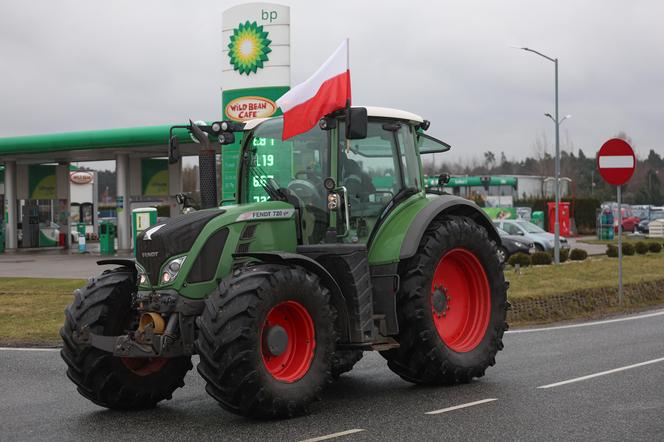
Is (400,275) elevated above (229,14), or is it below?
below

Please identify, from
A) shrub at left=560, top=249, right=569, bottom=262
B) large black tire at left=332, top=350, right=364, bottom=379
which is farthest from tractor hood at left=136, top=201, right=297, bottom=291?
shrub at left=560, top=249, right=569, bottom=262

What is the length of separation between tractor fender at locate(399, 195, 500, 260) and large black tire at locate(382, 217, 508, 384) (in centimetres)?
15

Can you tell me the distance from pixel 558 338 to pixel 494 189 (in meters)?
56.2

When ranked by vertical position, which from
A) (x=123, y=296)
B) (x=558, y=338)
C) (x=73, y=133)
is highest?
(x=73, y=133)

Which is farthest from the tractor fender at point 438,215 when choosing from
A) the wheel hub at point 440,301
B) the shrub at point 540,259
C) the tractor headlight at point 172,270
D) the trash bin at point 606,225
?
the trash bin at point 606,225

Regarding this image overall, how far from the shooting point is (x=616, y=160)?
1706cm

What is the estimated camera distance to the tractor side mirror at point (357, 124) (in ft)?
26.0

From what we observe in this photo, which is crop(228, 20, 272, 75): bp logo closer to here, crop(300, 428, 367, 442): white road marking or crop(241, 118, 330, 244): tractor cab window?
crop(241, 118, 330, 244): tractor cab window

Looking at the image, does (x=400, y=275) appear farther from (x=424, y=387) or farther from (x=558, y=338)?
(x=558, y=338)

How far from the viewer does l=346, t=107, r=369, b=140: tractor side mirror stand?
26.0ft

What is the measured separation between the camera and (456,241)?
360 inches

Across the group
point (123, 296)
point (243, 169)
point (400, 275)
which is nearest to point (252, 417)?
point (123, 296)

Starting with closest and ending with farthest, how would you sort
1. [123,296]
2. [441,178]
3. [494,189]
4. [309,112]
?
[123,296]
[309,112]
[441,178]
[494,189]

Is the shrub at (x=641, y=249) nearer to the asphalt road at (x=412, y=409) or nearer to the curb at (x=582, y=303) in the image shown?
the curb at (x=582, y=303)
